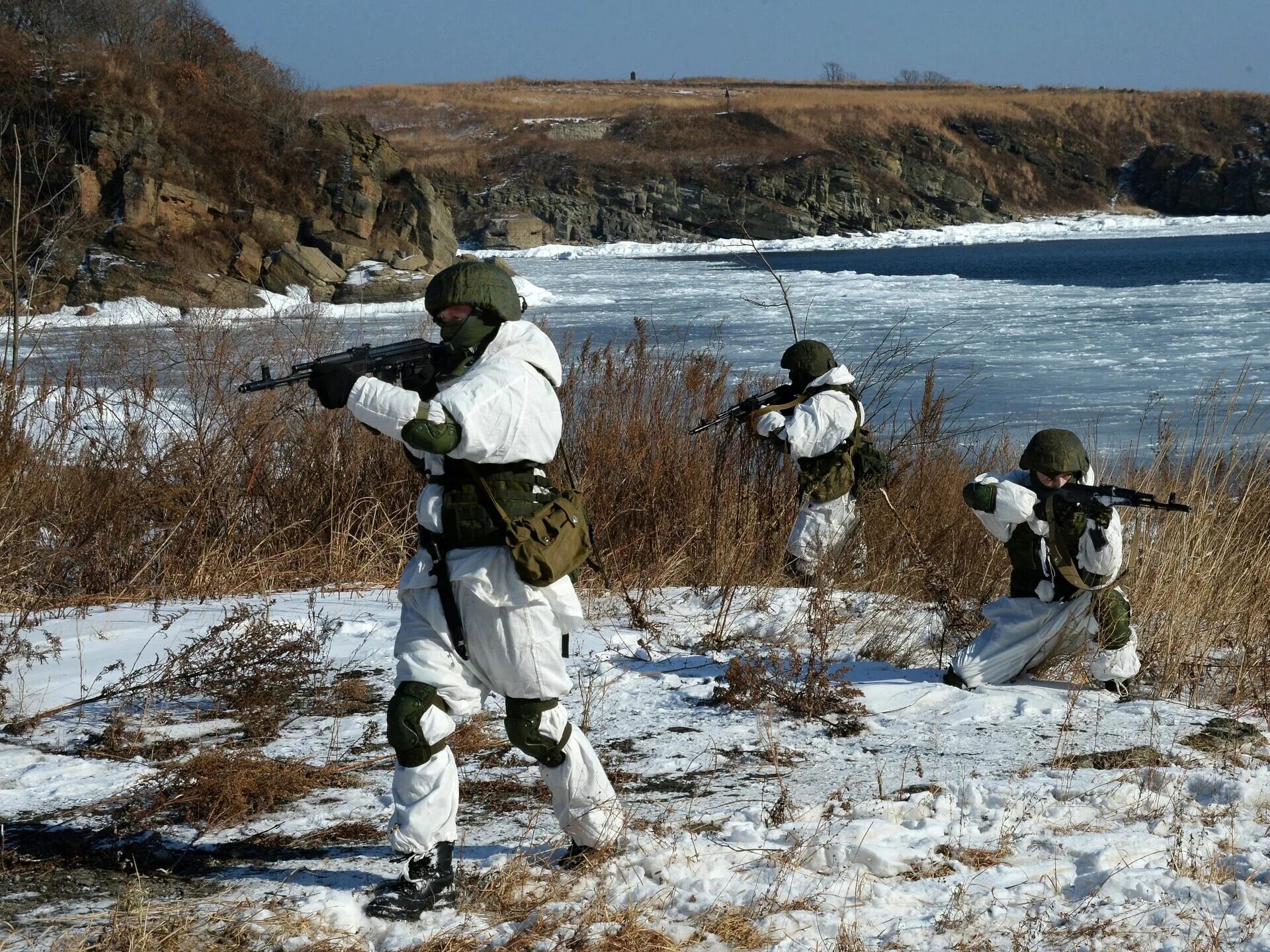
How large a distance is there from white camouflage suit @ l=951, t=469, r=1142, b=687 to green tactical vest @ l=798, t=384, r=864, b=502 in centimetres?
185

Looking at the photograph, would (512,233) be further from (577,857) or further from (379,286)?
(577,857)

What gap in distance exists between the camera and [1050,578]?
15.6 feet

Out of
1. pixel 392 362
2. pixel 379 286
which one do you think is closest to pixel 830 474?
pixel 392 362

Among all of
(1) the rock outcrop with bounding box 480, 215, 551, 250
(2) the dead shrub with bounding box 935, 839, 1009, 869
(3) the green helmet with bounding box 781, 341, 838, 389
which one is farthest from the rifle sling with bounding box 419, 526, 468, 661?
(1) the rock outcrop with bounding box 480, 215, 551, 250

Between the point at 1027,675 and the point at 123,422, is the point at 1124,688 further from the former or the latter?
the point at 123,422

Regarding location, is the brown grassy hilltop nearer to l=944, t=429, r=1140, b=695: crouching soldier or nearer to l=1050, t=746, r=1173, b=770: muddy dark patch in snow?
l=944, t=429, r=1140, b=695: crouching soldier

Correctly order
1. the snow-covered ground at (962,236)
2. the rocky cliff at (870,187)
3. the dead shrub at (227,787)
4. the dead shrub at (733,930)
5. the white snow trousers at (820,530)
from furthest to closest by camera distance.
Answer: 1. the rocky cliff at (870,187)
2. the snow-covered ground at (962,236)
3. the white snow trousers at (820,530)
4. the dead shrub at (227,787)
5. the dead shrub at (733,930)

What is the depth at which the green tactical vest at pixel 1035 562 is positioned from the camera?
4590mm

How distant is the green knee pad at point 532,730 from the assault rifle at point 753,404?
13.1 ft

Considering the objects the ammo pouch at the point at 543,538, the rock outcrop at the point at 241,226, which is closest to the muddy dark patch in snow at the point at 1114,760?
the ammo pouch at the point at 543,538

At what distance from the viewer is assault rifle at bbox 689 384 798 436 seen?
695cm

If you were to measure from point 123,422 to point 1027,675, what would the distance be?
509 cm

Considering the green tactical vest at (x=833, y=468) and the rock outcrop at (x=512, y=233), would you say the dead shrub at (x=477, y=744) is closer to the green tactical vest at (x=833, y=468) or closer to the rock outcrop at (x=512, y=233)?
the green tactical vest at (x=833, y=468)

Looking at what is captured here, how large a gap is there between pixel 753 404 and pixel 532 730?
4098 millimetres
